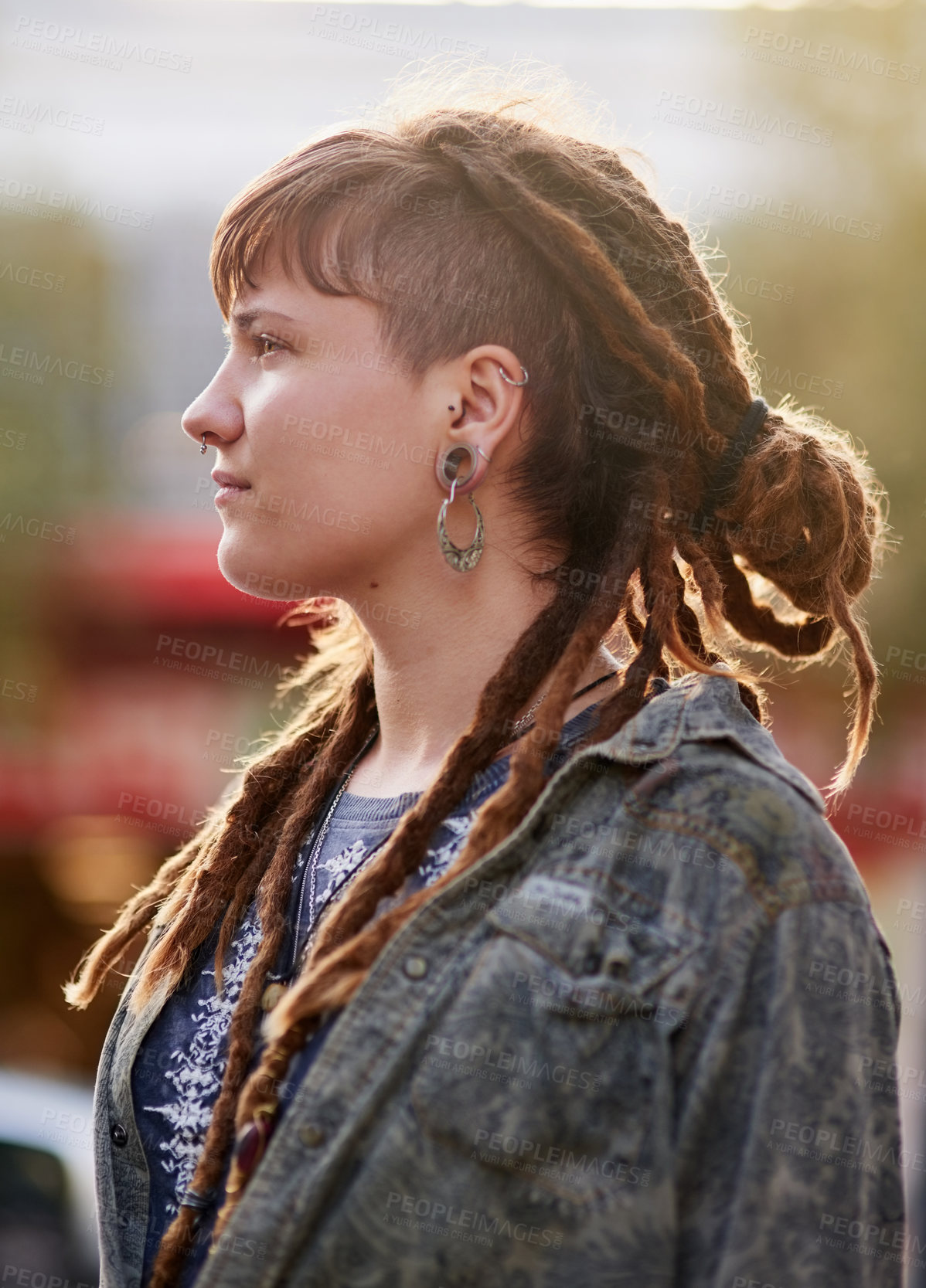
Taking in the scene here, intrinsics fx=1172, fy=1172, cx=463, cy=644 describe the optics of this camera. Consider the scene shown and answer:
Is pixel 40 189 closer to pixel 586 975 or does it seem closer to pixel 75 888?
pixel 75 888

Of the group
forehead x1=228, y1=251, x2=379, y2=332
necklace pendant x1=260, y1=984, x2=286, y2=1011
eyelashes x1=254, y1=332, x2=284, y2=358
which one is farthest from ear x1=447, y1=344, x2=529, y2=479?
necklace pendant x1=260, y1=984, x2=286, y2=1011

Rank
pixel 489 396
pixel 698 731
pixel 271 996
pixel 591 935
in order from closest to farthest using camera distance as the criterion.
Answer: pixel 591 935
pixel 698 731
pixel 271 996
pixel 489 396

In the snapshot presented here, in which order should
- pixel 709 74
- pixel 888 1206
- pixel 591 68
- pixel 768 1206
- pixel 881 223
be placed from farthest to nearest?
pixel 591 68 → pixel 709 74 → pixel 881 223 → pixel 888 1206 → pixel 768 1206

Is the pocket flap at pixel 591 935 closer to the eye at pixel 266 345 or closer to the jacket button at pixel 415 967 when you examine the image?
the jacket button at pixel 415 967

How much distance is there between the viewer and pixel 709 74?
13.0m

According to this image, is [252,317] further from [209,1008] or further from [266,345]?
[209,1008]

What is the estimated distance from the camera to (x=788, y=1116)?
1.41 metres

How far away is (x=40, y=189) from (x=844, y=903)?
11960 millimetres

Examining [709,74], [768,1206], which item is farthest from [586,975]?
[709,74]

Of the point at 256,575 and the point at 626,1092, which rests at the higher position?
the point at 256,575

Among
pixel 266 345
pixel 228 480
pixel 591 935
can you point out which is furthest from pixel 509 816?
pixel 266 345

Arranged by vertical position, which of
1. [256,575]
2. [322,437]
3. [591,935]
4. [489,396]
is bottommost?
[591,935]

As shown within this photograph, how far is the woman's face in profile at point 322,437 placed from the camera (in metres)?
1.89

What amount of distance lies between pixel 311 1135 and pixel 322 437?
1.04 metres
